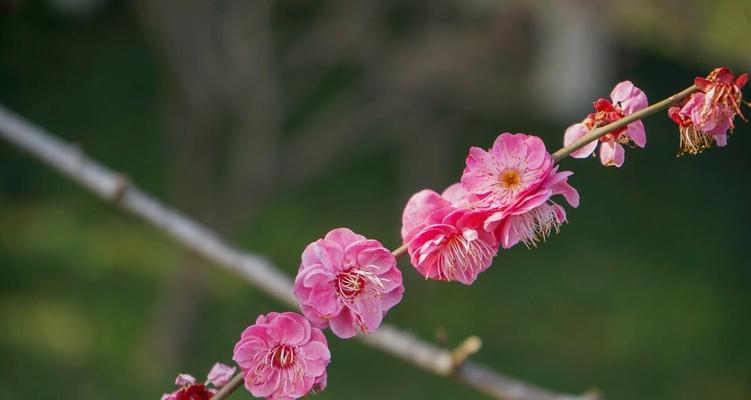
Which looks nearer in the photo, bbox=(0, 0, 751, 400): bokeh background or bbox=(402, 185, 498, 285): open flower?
bbox=(402, 185, 498, 285): open flower

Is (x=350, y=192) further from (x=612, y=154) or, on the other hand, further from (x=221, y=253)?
(x=612, y=154)

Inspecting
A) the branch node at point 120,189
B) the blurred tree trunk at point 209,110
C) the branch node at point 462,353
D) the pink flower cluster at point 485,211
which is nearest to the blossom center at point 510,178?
the pink flower cluster at point 485,211

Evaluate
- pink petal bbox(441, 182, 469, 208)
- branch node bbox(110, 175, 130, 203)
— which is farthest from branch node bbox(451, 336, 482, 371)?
branch node bbox(110, 175, 130, 203)

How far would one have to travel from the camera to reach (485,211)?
19.9 inches

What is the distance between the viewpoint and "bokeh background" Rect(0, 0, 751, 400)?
3072mm

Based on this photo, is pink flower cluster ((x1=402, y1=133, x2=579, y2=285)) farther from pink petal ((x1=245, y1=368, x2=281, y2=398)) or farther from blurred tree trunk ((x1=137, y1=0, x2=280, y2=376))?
blurred tree trunk ((x1=137, y1=0, x2=280, y2=376))

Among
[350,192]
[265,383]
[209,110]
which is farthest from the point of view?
[350,192]

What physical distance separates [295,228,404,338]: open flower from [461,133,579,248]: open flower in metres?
0.07

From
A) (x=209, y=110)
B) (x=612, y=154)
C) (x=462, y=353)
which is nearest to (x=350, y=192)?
(x=209, y=110)

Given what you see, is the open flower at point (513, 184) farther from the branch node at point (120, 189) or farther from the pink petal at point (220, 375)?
the branch node at point (120, 189)

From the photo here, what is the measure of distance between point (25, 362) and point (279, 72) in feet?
4.71

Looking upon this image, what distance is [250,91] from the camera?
10.1 ft

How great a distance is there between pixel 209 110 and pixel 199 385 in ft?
8.22

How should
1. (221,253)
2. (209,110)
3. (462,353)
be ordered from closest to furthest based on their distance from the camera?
(462,353) < (221,253) < (209,110)
